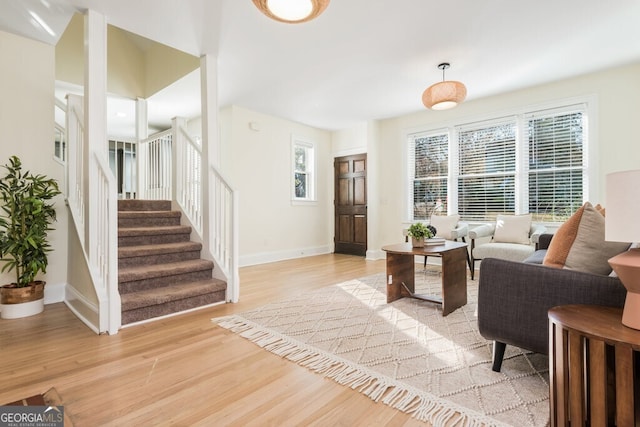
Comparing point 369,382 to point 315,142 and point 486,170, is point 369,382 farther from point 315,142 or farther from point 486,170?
point 315,142

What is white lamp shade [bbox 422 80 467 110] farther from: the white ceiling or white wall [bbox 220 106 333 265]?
white wall [bbox 220 106 333 265]

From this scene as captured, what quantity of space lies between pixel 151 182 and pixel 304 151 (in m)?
2.88

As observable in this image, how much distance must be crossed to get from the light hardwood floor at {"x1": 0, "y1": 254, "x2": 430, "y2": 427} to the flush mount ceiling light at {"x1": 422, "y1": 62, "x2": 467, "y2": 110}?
2.97 metres

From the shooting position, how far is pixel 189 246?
3.41 m

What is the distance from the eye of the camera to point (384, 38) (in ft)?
10.1

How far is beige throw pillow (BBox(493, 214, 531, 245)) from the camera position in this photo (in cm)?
392

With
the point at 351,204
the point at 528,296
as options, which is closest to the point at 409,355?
the point at 528,296

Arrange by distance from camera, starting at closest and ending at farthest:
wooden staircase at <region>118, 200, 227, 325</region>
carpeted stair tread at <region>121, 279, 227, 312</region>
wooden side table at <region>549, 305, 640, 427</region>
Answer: wooden side table at <region>549, 305, 640, 427</region> < carpeted stair tread at <region>121, 279, 227, 312</region> < wooden staircase at <region>118, 200, 227, 325</region>

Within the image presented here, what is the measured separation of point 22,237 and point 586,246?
13.4 ft

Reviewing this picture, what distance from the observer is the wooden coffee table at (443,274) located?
275 cm

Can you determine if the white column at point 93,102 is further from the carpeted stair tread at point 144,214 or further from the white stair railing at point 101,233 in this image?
the carpeted stair tread at point 144,214

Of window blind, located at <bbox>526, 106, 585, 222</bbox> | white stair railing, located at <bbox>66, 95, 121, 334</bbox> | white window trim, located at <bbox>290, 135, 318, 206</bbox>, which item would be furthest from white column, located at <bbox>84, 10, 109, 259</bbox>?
window blind, located at <bbox>526, 106, 585, 222</bbox>

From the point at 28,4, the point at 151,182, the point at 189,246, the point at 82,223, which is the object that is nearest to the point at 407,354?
the point at 189,246

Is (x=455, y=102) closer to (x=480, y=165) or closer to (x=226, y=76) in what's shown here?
(x=480, y=165)
